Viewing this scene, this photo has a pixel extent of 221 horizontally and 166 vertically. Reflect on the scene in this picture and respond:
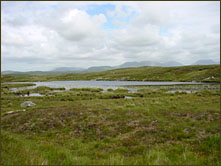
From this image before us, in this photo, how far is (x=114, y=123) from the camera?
19.2 meters

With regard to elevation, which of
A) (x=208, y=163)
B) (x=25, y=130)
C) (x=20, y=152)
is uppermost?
(x=20, y=152)

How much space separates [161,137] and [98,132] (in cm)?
639

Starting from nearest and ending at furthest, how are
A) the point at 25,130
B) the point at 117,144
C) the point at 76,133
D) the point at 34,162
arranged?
1. the point at 34,162
2. the point at 117,144
3. the point at 76,133
4. the point at 25,130

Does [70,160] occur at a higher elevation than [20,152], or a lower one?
lower

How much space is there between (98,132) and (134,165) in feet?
32.5

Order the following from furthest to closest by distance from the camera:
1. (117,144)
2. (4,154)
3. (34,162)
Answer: (117,144) < (4,154) < (34,162)

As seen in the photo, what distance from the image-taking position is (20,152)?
6844 millimetres

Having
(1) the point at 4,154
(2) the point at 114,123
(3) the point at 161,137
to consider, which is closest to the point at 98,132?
(2) the point at 114,123

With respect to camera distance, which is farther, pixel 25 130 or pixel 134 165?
pixel 25 130

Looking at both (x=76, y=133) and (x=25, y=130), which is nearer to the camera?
(x=76, y=133)

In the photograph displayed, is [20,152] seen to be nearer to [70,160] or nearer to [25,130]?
[70,160]

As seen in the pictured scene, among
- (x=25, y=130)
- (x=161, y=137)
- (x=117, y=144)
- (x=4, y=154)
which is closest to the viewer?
(x=4, y=154)

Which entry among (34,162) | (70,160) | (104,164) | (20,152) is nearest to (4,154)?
(20,152)

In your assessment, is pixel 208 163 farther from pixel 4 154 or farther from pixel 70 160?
pixel 4 154
